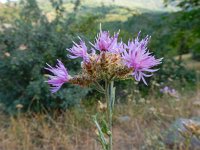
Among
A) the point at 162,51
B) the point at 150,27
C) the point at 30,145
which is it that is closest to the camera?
the point at 30,145

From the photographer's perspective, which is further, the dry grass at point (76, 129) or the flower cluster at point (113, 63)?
the dry grass at point (76, 129)

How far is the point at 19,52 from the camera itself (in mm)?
4828

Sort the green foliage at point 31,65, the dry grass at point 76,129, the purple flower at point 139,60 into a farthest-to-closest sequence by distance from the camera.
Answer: the green foliage at point 31,65
the dry grass at point 76,129
the purple flower at point 139,60

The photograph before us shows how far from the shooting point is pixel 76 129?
430 cm

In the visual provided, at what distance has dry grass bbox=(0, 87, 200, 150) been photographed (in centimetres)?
392

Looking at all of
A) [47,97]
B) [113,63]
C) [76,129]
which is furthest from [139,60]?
[47,97]

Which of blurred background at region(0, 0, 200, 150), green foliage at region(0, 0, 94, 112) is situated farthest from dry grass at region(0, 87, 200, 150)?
green foliage at region(0, 0, 94, 112)

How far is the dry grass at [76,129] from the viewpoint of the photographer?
3920 millimetres

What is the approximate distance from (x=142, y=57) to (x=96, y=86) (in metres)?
0.18

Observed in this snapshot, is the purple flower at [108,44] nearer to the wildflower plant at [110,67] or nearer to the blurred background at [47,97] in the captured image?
the wildflower plant at [110,67]

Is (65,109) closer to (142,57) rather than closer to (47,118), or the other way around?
(47,118)

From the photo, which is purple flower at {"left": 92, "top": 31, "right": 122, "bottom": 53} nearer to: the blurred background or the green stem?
the green stem

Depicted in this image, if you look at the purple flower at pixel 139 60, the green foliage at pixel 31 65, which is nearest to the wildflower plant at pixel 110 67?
the purple flower at pixel 139 60

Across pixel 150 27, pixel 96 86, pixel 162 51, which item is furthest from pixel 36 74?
pixel 150 27
